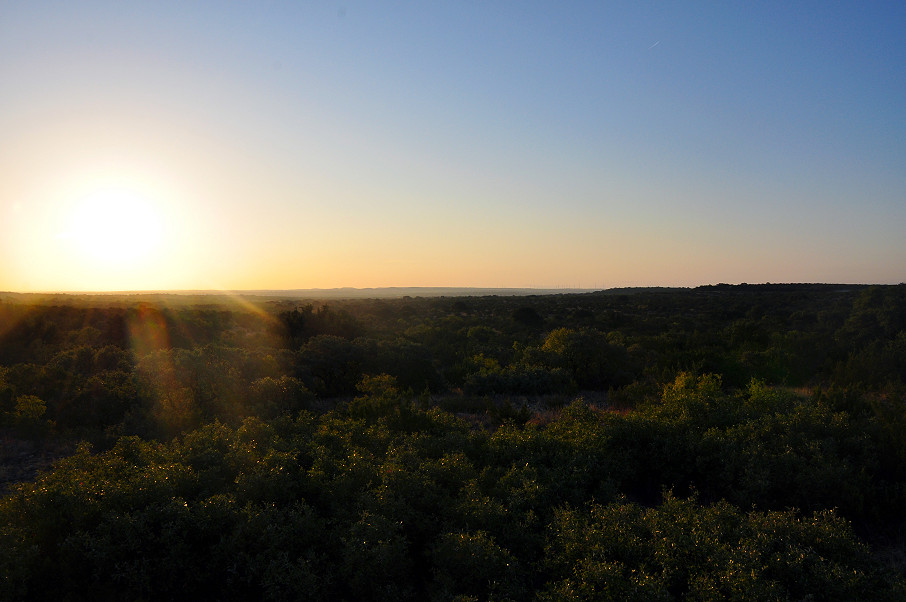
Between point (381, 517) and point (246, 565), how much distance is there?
1365mm

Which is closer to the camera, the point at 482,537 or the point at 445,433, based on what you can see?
the point at 482,537

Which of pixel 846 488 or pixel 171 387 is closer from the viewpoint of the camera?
pixel 846 488

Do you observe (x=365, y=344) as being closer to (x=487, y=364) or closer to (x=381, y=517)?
(x=487, y=364)

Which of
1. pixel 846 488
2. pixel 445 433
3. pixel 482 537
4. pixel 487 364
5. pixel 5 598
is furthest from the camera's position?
pixel 487 364

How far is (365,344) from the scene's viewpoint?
16.5 m

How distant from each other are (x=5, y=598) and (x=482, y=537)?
4170 mm

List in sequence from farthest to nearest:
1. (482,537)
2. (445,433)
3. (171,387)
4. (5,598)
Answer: (171,387) → (445,433) → (482,537) → (5,598)

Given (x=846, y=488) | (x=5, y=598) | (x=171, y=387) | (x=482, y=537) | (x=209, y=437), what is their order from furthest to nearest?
1. (x=171, y=387)
2. (x=209, y=437)
3. (x=846, y=488)
4. (x=482, y=537)
5. (x=5, y=598)

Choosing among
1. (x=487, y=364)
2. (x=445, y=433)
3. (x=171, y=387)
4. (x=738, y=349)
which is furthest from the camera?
(x=738, y=349)

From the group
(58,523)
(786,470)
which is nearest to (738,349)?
(786,470)

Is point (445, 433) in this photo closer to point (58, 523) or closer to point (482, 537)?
point (482, 537)

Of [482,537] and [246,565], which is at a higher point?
[482,537]

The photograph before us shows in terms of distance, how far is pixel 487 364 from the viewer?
51.3ft

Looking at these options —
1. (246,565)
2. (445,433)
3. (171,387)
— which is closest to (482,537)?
(246,565)
